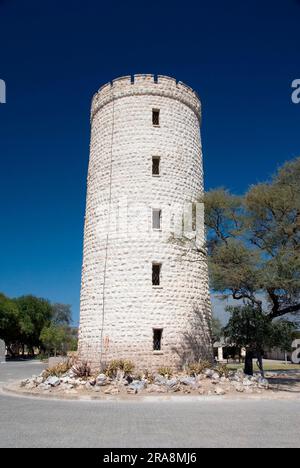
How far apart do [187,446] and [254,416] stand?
12.5 feet

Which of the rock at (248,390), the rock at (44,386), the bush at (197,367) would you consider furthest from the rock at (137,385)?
the rock at (248,390)

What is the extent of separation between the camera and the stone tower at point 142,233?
59.0ft

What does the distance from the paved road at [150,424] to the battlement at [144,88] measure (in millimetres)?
15376

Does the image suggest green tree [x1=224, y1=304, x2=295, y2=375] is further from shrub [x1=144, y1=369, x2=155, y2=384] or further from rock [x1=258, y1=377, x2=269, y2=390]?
shrub [x1=144, y1=369, x2=155, y2=384]

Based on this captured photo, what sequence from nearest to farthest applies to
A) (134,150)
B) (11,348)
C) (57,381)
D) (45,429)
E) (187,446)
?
(187,446), (45,429), (57,381), (134,150), (11,348)

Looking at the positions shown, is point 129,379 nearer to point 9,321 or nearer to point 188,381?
point 188,381

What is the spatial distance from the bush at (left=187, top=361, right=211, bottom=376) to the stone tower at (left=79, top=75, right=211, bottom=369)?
2.28ft

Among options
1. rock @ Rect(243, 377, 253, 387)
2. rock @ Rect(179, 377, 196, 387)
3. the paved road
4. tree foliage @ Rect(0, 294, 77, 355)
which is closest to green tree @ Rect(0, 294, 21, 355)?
tree foliage @ Rect(0, 294, 77, 355)

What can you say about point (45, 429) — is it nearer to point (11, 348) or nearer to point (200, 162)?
point (200, 162)

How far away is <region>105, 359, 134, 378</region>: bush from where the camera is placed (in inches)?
636

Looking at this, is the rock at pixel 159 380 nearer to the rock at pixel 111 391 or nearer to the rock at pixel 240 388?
the rock at pixel 111 391

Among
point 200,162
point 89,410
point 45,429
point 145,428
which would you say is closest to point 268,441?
point 145,428

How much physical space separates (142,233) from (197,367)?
6.49 m

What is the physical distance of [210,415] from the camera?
10.5 metres
